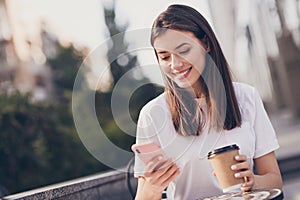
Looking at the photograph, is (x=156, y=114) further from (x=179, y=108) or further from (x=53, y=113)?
(x=53, y=113)

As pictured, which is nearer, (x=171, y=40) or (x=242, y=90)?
(x=171, y=40)

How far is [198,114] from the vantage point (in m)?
1.39

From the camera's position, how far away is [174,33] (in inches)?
49.8

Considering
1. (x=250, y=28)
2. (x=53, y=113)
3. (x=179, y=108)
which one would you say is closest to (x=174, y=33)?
(x=179, y=108)

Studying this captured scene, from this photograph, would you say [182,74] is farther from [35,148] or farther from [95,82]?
[35,148]

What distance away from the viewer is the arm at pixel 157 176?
1.15 metres

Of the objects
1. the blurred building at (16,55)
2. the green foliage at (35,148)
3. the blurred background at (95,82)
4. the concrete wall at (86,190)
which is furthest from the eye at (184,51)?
the blurred building at (16,55)

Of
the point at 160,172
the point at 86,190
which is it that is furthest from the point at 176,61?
the point at 86,190

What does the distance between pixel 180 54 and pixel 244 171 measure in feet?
1.01

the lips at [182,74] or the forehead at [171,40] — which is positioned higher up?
the forehead at [171,40]

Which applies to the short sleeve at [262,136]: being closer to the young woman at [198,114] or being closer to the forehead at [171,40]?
the young woman at [198,114]

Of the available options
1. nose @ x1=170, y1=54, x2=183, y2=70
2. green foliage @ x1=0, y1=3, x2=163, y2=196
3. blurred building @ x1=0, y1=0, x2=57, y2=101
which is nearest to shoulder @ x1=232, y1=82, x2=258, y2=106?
nose @ x1=170, y1=54, x2=183, y2=70

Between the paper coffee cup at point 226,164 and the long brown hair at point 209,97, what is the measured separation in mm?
194

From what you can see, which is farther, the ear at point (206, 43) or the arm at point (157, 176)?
the ear at point (206, 43)
